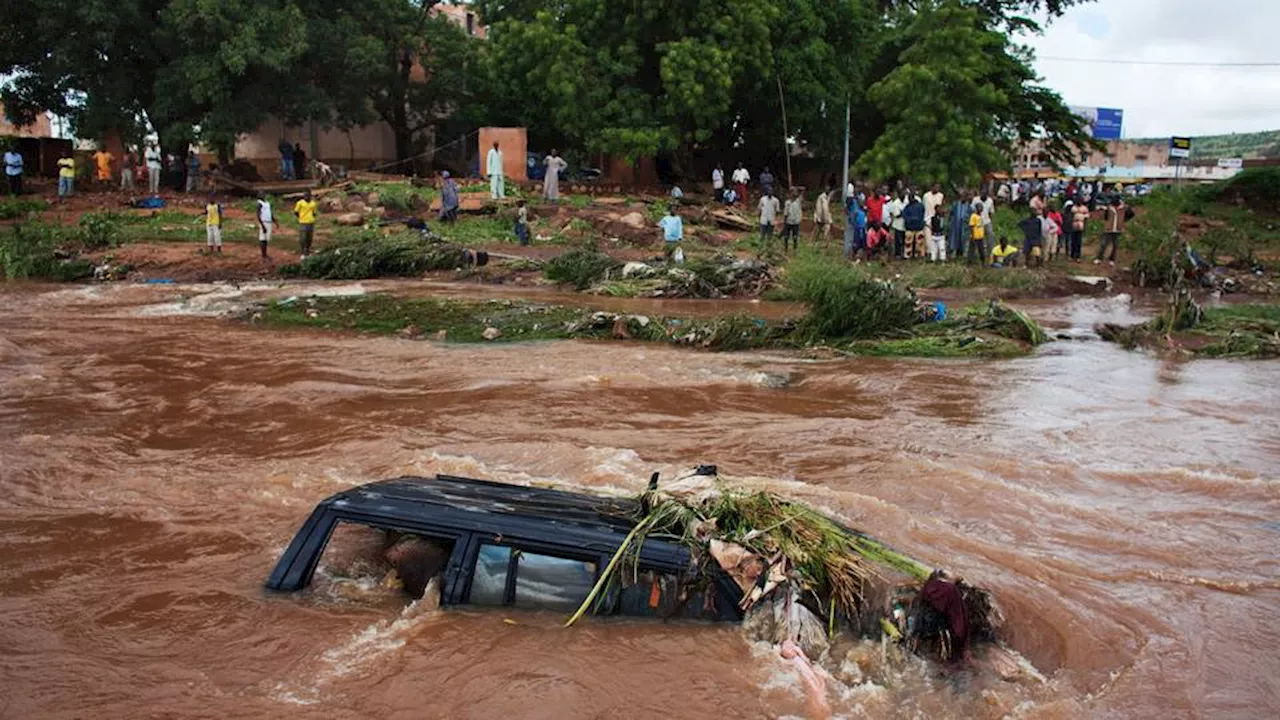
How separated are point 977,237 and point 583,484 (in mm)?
17018

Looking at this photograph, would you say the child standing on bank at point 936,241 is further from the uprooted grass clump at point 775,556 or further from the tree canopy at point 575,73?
the uprooted grass clump at point 775,556

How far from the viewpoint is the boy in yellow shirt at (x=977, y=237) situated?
23.1 metres

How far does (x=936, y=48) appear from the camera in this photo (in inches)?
1046

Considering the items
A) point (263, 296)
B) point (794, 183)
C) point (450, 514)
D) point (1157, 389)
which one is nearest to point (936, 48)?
point (794, 183)

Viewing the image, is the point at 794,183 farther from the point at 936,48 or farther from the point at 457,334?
the point at 457,334

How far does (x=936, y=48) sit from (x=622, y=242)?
32.3 ft

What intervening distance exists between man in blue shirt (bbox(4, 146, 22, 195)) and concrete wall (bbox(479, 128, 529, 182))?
40.1 ft

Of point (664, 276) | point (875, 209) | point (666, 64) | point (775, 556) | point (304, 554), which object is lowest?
point (304, 554)

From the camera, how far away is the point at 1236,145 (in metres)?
70.2

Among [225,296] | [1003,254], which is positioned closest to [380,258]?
[225,296]

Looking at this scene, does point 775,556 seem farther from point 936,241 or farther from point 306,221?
point 936,241

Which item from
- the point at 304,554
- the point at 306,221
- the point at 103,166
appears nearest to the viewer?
the point at 304,554

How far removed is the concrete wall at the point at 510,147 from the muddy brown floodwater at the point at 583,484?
51.6 ft

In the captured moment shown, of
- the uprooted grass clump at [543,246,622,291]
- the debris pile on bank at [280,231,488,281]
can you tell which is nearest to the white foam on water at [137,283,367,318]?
the debris pile on bank at [280,231,488,281]
